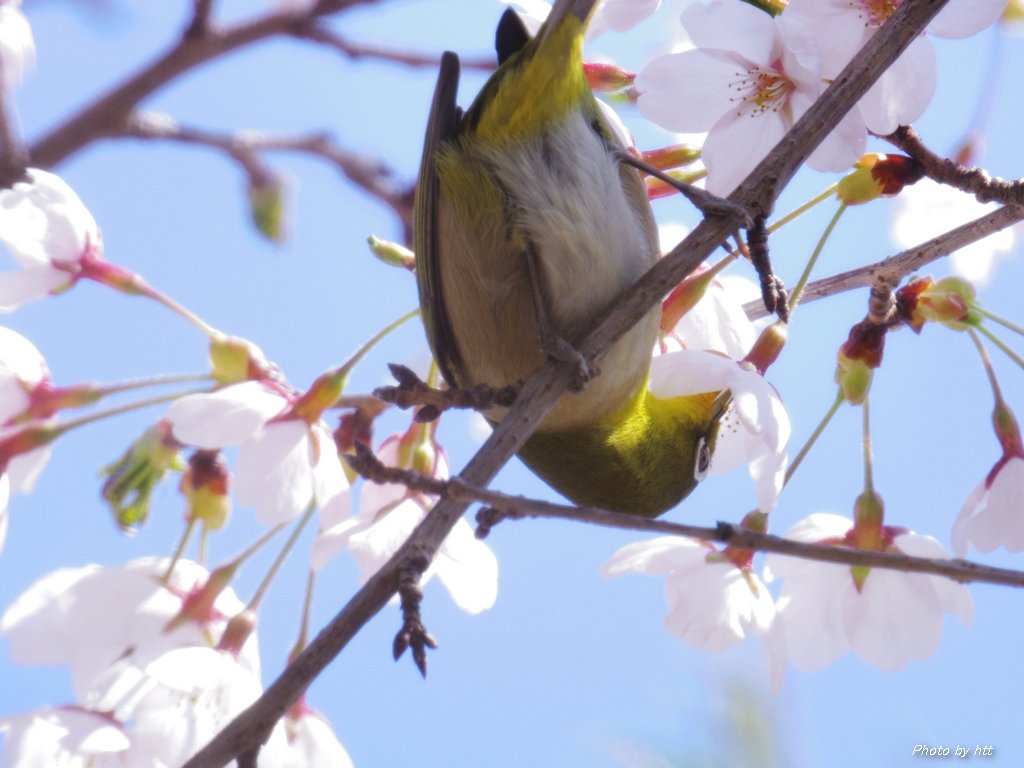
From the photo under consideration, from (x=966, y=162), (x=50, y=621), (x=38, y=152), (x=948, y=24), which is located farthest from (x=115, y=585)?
(x=966, y=162)

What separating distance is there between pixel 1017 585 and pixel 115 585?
1.54m

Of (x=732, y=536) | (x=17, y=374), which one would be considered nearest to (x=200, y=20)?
(x=17, y=374)

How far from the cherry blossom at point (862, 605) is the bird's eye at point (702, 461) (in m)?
0.24

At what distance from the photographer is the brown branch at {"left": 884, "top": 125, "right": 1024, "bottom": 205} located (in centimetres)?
202

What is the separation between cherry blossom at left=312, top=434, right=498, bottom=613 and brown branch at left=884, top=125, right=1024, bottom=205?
3.51ft

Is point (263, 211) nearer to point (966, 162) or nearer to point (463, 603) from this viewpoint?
point (463, 603)

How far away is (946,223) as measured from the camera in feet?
9.61

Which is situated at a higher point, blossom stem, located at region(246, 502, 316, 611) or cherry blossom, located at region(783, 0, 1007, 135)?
cherry blossom, located at region(783, 0, 1007, 135)

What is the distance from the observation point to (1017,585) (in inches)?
49.6

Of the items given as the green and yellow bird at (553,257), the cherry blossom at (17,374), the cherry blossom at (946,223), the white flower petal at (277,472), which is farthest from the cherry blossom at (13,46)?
the cherry blossom at (946,223)

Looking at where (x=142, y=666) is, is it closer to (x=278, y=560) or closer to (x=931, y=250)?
(x=278, y=560)

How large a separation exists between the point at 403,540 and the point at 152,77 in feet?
5.22

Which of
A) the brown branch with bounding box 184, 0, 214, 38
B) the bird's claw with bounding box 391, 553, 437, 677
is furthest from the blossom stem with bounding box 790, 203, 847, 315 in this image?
the brown branch with bounding box 184, 0, 214, 38

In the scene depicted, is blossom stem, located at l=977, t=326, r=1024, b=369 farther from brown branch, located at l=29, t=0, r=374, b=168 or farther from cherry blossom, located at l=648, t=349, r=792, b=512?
brown branch, located at l=29, t=0, r=374, b=168
